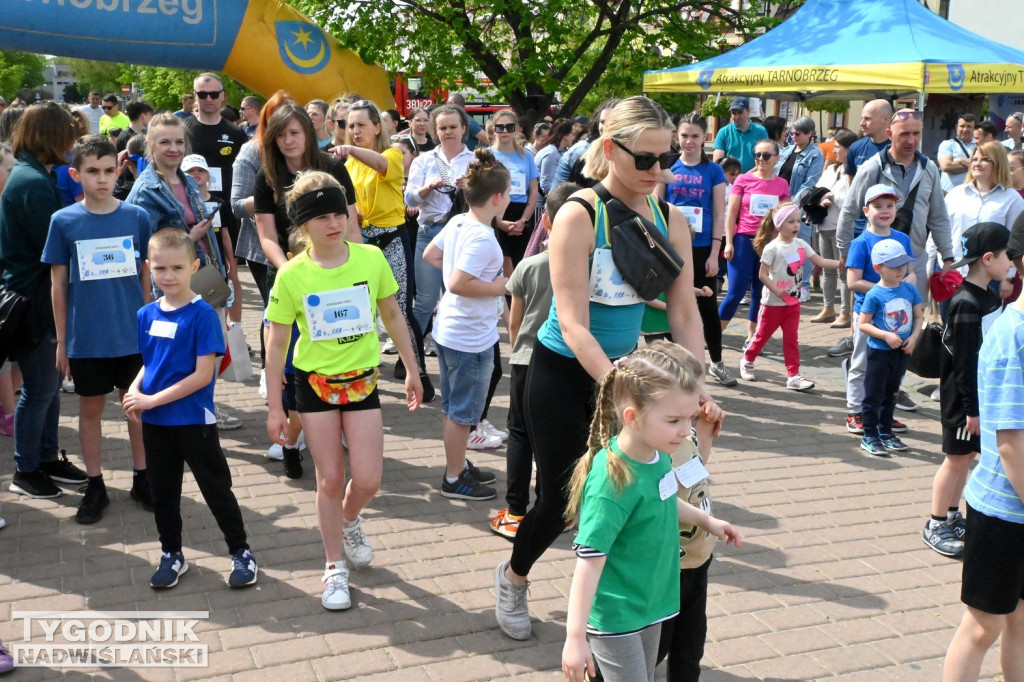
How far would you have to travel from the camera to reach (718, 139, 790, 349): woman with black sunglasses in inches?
338

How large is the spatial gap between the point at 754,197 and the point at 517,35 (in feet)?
34.9

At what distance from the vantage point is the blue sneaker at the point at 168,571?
14.4 ft

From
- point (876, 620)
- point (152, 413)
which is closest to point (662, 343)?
point (876, 620)

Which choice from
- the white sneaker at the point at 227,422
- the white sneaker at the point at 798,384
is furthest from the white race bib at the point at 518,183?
the white sneaker at the point at 227,422

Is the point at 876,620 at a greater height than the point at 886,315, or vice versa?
the point at 886,315

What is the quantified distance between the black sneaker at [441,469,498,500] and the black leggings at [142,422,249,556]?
54.2 inches

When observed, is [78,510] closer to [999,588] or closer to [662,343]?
[662,343]

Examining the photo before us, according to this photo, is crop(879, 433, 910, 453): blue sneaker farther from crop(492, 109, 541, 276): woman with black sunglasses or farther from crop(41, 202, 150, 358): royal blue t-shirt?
crop(41, 202, 150, 358): royal blue t-shirt

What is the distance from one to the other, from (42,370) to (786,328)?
5.34 meters

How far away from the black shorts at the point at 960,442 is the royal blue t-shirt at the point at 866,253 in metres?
2.19

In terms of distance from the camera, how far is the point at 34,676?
12.2ft

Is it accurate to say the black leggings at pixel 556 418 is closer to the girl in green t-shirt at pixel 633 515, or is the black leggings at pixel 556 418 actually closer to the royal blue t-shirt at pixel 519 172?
the girl in green t-shirt at pixel 633 515

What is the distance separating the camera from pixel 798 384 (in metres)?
8.01

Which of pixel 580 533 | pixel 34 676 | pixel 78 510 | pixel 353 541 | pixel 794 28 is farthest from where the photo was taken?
pixel 794 28
